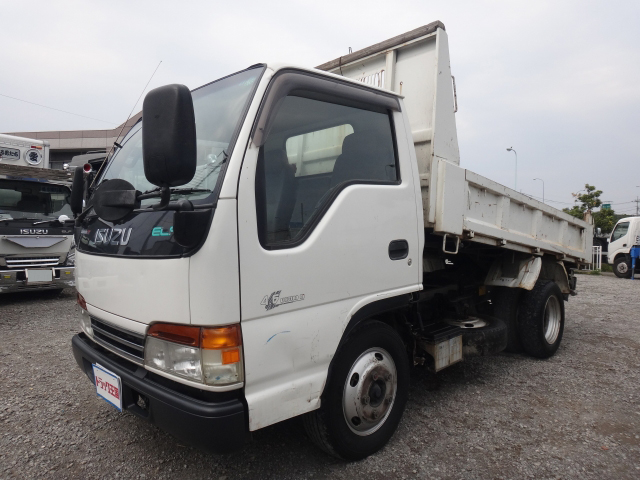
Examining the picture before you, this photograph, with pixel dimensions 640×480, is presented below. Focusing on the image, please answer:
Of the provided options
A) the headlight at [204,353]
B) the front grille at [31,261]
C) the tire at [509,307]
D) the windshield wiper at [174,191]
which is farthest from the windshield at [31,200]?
the tire at [509,307]

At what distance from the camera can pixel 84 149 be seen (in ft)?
84.8

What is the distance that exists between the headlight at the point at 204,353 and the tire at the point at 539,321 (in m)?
3.59

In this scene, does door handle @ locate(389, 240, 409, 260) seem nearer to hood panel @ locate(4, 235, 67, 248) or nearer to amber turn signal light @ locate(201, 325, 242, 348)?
amber turn signal light @ locate(201, 325, 242, 348)

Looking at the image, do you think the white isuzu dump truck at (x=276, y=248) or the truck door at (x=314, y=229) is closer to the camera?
the white isuzu dump truck at (x=276, y=248)

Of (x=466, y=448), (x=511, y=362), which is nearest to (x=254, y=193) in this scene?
(x=466, y=448)

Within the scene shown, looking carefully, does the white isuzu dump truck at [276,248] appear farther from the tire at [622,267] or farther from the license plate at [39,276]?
the tire at [622,267]

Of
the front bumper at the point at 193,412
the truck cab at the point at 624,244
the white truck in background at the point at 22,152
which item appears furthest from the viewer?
the truck cab at the point at 624,244

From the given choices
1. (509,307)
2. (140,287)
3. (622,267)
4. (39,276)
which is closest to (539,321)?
(509,307)

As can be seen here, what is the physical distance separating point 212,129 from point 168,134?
0.56 metres

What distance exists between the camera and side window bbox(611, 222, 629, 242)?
15.3 m

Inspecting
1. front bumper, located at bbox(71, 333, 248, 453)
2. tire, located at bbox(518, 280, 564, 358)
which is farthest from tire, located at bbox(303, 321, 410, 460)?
tire, located at bbox(518, 280, 564, 358)

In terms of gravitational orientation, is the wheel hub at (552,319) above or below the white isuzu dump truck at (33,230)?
below

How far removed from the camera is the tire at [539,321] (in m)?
4.50

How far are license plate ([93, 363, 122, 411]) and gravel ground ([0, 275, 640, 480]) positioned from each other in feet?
1.68
